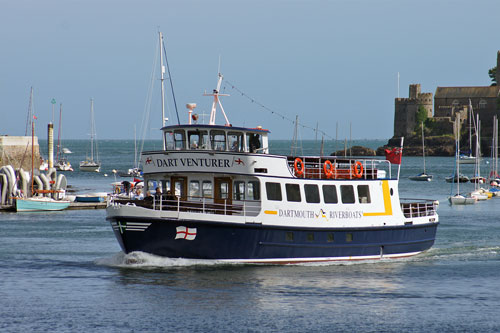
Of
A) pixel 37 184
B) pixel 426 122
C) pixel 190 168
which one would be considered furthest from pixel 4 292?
pixel 426 122

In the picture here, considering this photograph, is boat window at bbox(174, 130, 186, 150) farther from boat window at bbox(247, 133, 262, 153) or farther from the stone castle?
the stone castle

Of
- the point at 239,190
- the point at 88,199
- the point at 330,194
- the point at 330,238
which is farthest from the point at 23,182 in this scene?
the point at 330,238

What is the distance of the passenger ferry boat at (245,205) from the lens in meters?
28.9

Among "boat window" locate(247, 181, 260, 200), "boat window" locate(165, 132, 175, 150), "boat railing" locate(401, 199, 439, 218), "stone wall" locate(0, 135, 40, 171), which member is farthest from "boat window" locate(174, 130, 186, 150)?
"stone wall" locate(0, 135, 40, 171)

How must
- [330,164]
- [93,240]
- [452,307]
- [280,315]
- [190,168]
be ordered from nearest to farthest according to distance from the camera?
[280,315]
[452,307]
[190,168]
[330,164]
[93,240]

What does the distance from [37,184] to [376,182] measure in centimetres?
3602

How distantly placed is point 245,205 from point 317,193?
2971 millimetres

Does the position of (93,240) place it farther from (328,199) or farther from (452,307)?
(452,307)

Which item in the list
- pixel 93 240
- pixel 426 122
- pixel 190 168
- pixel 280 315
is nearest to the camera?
pixel 280 315

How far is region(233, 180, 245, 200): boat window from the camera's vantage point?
30.3 meters

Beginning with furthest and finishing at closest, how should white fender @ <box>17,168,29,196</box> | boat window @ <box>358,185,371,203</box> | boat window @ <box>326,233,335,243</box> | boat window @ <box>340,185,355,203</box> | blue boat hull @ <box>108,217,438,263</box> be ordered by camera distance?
white fender @ <box>17,168,29,196</box> < boat window @ <box>358,185,371,203</box> < boat window @ <box>340,185,355,203</box> < boat window @ <box>326,233,335,243</box> < blue boat hull @ <box>108,217,438,263</box>

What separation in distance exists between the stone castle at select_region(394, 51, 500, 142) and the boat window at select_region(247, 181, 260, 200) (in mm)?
160265

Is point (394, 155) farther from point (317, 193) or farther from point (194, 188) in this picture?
point (194, 188)

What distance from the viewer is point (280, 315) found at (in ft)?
79.8
